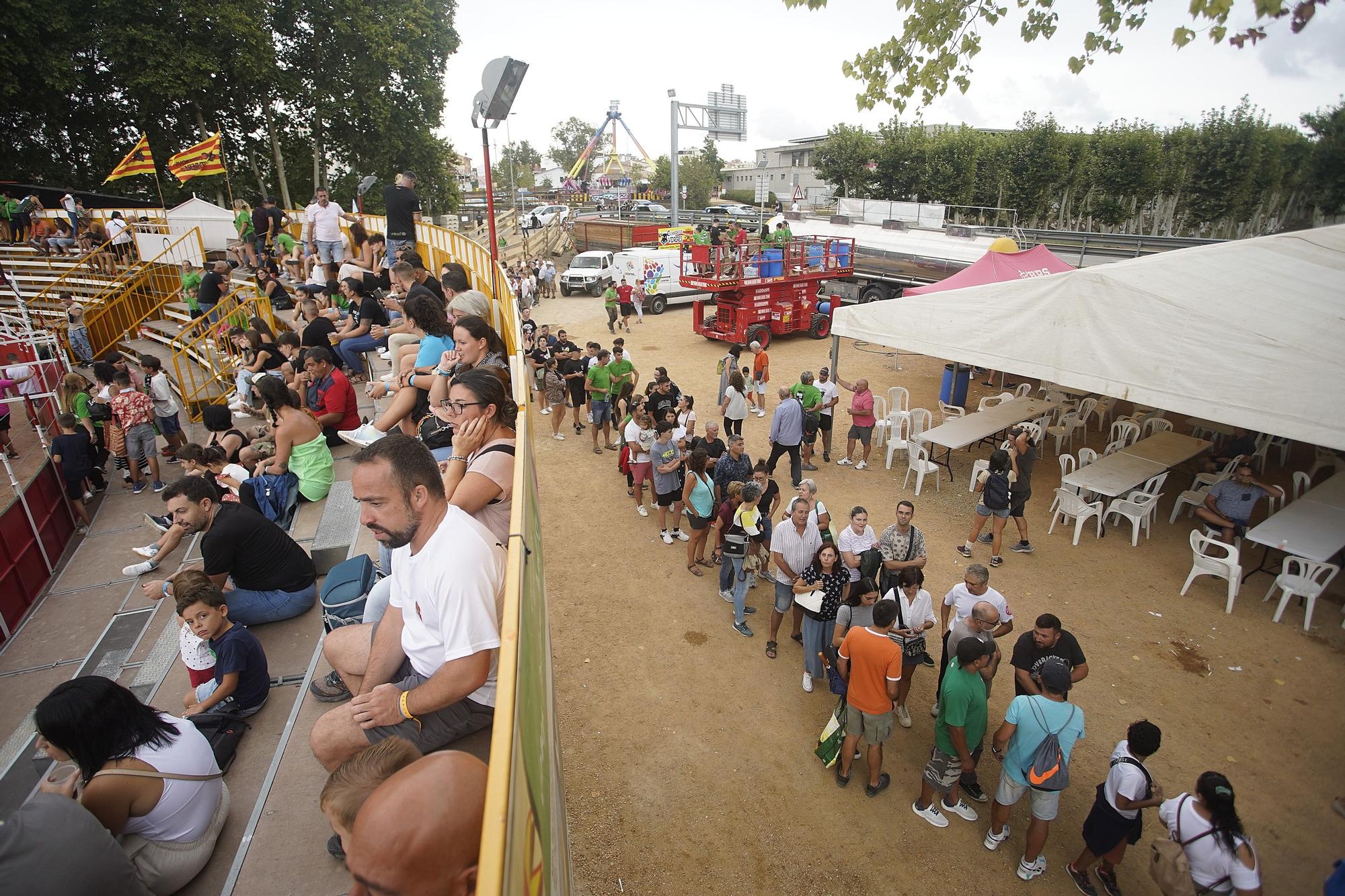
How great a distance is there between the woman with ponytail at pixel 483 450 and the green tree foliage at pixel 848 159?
37.1 metres

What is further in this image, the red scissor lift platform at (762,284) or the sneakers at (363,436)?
the red scissor lift platform at (762,284)

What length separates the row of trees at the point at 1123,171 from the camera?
98.0 feet

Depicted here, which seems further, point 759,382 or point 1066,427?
point 759,382

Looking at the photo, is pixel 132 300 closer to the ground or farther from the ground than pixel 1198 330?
closer to the ground

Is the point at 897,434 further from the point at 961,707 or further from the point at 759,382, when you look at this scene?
the point at 961,707

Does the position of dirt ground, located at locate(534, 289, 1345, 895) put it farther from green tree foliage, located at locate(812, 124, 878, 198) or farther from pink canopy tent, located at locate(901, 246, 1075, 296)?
green tree foliage, located at locate(812, 124, 878, 198)

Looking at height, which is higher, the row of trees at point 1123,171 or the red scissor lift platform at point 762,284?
the row of trees at point 1123,171

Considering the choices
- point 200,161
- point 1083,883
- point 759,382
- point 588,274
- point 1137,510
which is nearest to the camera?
point 1083,883

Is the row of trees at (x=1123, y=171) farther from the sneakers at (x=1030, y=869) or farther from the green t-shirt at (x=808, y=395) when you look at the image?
the sneakers at (x=1030, y=869)

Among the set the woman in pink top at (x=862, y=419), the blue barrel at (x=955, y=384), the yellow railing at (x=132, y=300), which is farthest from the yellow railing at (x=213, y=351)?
the blue barrel at (x=955, y=384)

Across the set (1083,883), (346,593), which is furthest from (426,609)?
(1083,883)

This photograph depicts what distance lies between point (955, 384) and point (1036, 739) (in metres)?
9.35

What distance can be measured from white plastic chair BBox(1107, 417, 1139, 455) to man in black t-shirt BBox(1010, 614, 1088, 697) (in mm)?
7136

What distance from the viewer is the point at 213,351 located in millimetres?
12836
